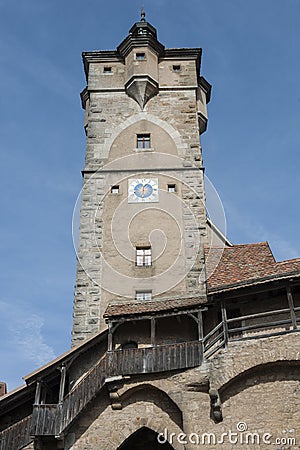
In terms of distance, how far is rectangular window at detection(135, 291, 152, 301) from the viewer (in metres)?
19.0

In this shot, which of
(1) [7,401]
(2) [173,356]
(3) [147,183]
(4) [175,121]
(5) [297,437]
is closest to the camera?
(5) [297,437]

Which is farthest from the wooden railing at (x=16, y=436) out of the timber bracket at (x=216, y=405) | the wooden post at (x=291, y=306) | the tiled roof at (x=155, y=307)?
the wooden post at (x=291, y=306)

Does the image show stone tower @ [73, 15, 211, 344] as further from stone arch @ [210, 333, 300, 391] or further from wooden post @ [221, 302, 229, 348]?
stone arch @ [210, 333, 300, 391]

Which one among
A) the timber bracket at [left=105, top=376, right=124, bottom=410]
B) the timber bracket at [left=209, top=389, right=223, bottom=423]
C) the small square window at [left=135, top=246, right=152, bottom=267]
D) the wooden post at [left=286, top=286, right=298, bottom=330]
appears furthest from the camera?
the small square window at [left=135, top=246, right=152, bottom=267]

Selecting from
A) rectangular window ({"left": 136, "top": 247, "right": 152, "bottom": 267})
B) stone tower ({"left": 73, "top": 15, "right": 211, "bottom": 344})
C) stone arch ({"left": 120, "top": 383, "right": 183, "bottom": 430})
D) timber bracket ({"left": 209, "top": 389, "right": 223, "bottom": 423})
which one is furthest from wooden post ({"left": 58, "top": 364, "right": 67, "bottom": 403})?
rectangular window ({"left": 136, "top": 247, "right": 152, "bottom": 267})

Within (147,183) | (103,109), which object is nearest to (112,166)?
(147,183)

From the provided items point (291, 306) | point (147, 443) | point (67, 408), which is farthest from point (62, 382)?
point (291, 306)

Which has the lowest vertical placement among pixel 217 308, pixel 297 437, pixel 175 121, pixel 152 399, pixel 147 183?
pixel 297 437

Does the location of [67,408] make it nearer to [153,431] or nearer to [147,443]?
[153,431]

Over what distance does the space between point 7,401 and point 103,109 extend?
13080mm

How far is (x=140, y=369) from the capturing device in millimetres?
15172

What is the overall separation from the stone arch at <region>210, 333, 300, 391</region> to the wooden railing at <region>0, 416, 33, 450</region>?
532cm

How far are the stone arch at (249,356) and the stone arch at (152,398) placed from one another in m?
1.69

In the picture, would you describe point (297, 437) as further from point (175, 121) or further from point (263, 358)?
point (175, 121)
